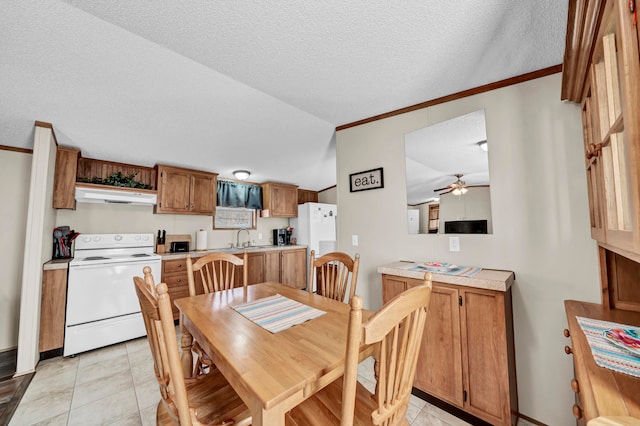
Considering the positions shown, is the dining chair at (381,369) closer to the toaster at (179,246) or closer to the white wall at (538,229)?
the white wall at (538,229)

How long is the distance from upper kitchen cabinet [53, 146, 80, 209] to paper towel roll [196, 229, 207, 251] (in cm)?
149

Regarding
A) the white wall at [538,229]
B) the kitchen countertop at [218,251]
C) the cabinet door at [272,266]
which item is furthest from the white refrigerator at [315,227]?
the white wall at [538,229]

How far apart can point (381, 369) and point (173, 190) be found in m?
3.67

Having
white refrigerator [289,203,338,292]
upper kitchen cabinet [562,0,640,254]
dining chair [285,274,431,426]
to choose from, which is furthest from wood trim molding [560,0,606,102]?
white refrigerator [289,203,338,292]

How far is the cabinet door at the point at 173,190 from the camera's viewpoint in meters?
3.38

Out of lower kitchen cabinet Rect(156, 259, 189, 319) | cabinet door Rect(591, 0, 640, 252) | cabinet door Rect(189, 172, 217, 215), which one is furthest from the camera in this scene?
cabinet door Rect(189, 172, 217, 215)

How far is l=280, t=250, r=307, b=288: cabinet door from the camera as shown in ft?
14.6

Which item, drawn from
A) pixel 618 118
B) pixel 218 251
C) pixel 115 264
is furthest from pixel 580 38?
pixel 218 251

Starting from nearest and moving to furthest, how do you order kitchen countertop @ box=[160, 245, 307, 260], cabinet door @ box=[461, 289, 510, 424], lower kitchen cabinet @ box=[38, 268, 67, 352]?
cabinet door @ box=[461, 289, 510, 424] → lower kitchen cabinet @ box=[38, 268, 67, 352] → kitchen countertop @ box=[160, 245, 307, 260]

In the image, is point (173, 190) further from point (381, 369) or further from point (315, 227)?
point (381, 369)

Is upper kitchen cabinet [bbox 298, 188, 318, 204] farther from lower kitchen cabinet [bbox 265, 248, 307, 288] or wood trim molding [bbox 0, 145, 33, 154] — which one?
wood trim molding [bbox 0, 145, 33, 154]

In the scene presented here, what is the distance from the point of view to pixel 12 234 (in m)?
2.62

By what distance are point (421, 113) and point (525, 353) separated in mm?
2016

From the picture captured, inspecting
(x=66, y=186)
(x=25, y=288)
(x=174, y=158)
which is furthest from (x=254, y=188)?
(x=25, y=288)
